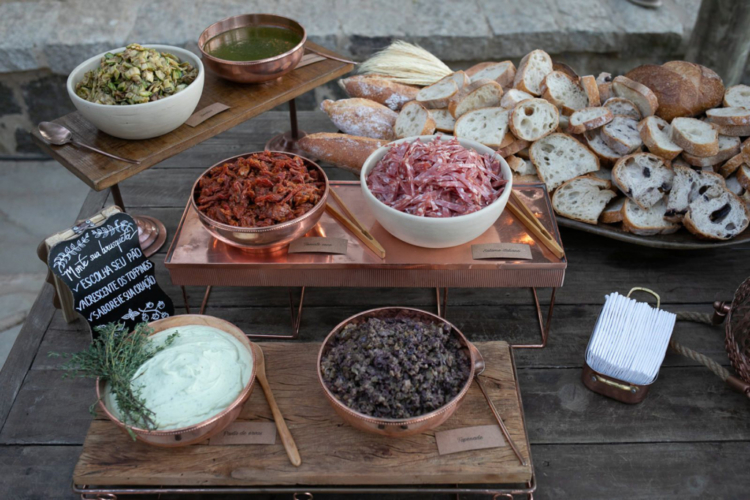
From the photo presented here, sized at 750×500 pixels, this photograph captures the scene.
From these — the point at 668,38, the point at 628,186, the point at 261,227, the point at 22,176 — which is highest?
the point at 261,227

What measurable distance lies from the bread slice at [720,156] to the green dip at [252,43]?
1575mm

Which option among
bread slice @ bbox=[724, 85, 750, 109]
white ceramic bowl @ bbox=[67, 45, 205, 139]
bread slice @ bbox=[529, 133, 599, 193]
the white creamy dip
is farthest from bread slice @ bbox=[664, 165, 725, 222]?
white ceramic bowl @ bbox=[67, 45, 205, 139]

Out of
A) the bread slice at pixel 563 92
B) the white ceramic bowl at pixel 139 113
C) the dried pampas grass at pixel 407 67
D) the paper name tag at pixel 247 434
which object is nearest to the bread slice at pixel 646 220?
the bread slice at pixel 563 92

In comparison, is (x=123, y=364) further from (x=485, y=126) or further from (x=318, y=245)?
(x=485, y=126)

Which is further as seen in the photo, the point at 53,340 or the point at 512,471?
the point at 53,340

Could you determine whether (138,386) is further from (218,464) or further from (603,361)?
(603,361)

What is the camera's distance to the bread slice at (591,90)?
2.42 meters

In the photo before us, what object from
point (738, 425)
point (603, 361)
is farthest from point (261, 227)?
point (738, 425)

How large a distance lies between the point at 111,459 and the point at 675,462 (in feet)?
4.79

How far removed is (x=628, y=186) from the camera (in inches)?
85.1

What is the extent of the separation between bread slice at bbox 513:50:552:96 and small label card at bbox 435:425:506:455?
158 centimetres

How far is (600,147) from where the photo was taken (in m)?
2.33

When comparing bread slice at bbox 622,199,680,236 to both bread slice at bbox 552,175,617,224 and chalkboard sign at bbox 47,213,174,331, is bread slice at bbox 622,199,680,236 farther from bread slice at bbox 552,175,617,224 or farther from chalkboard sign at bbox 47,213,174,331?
chalkboard sign at bbox 47,213,174,331

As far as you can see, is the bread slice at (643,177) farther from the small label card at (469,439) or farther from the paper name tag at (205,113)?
the paper name tag at (205,113)
